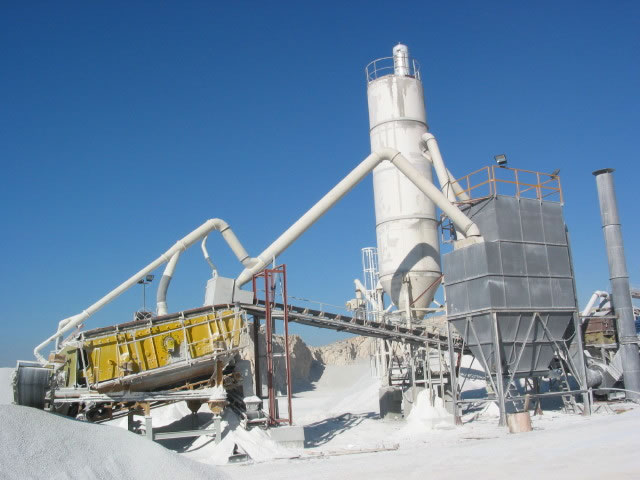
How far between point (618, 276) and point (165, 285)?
1924cm

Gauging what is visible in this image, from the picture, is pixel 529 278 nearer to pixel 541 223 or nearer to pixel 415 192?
pixel 541 223

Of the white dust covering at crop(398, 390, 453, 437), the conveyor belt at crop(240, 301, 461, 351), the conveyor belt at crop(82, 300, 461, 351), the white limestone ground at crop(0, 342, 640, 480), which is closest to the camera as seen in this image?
the white limestone ground at crop(0, 342, 640, 480)

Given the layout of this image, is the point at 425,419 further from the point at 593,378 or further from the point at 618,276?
the point at 618,276

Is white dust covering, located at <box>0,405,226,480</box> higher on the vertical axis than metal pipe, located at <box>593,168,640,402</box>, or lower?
lower

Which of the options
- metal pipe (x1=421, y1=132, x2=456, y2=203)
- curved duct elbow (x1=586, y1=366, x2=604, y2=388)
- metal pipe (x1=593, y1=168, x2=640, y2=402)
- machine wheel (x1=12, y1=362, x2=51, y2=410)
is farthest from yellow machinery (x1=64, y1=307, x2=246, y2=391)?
metal pipe (x1=593, y1=168, x2=640, y2=402)

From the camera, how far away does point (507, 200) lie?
23828 millimetres

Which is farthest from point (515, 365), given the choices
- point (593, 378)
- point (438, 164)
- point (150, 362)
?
point (150, 362)

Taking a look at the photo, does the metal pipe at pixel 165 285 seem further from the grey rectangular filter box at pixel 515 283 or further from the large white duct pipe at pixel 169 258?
the grey rectangular filter box at pixel 515 283

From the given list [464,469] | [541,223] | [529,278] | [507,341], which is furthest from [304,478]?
[541,223]

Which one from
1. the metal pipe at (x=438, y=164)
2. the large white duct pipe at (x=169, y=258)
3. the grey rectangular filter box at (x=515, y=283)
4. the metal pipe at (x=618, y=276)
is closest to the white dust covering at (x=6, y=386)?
the large white duct pipe at (x=169, y=258)

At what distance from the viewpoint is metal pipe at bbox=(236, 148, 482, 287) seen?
78.6ft

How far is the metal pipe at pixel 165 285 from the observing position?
25016 mm

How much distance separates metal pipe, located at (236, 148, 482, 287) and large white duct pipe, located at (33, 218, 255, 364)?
833 millimetres

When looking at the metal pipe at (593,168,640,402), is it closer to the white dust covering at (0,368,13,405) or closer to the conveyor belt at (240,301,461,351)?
Answer: the conveyor belt at (240,301,461,351)
